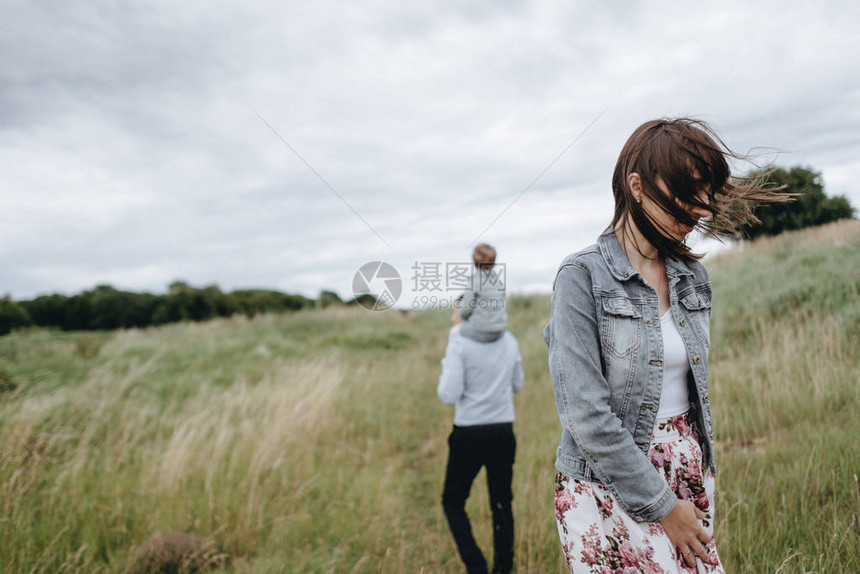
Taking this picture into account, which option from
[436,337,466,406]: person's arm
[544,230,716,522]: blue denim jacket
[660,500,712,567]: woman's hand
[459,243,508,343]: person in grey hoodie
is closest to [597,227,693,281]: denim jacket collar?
[544,230,716,522]: blue denim jacket

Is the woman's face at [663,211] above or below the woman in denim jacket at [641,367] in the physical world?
above

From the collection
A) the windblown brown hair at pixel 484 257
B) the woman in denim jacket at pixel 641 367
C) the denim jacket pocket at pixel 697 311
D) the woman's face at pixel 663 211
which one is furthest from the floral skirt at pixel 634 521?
the windblown brown hair at pixel 484 257

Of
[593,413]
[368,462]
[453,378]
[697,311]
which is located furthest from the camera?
[368,462]

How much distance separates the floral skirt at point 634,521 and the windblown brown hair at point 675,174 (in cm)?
60

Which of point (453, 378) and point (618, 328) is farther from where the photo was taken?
point (453, 378)

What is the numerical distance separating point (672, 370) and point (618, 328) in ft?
0.84

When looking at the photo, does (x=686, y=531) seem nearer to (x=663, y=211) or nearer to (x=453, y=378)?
(x=663, y=211)

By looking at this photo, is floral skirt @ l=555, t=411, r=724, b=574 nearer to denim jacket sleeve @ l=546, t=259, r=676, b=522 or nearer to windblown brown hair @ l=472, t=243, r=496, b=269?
denim jacket sleeve @ l=546, t=259, r=676, b=522

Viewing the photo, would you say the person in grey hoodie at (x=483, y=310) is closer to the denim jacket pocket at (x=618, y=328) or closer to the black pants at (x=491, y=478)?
the black pants at (x=491, y=478)

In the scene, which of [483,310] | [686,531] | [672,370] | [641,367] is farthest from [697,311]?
[483,310]

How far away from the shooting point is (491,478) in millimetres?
3102

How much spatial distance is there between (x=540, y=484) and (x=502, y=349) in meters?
1.30

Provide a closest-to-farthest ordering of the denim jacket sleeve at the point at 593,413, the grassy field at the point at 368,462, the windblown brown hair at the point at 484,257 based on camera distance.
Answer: the denim jacket sleeve at the point at 593,413, the grassy field at the point at 368,462, the windblown brown hair at the point at 484,257

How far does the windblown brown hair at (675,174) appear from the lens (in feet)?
4.14
